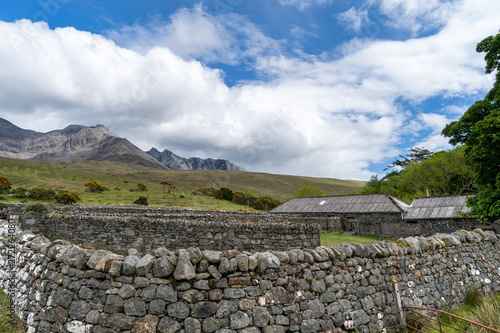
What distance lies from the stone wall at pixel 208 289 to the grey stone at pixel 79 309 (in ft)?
0.05

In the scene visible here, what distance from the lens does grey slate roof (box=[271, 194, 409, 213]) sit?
27.9m

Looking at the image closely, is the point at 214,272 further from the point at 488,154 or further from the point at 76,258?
the point at 488,154

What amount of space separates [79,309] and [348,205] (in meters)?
29.9

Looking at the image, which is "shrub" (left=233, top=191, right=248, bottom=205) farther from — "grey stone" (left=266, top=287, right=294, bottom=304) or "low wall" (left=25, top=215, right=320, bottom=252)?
"grey stone" (left=266, top=287, right=294, bottom=304)

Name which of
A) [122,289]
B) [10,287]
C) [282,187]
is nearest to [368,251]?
[122,289]

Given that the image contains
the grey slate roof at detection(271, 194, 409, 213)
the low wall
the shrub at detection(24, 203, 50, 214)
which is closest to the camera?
the low wall

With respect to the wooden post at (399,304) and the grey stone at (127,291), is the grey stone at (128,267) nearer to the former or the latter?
the grey stone at (127,291)

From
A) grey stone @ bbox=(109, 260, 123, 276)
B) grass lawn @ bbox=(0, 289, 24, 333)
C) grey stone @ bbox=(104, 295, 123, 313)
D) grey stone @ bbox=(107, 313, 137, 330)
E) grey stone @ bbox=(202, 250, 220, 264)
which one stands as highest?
grey stone @ bbox=(202, 250, 220, 264)

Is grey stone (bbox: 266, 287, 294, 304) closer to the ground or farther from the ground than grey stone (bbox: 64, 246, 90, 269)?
closer to the ground

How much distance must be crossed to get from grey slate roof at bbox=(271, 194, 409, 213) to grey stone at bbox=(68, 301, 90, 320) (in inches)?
1077

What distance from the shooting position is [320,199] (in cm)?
3544

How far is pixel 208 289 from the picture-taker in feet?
14.4

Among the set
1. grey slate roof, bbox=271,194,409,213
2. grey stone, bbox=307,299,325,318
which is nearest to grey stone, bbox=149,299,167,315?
grey stone, bbox=307,299,325,318

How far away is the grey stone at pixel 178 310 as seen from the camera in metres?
4.26
